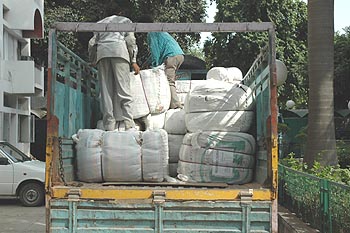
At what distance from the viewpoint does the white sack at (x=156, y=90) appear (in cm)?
700

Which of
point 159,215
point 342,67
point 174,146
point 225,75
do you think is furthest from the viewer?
point 342,67

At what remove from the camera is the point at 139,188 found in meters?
5.13

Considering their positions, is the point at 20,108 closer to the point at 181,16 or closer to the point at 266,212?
the point at 181,16

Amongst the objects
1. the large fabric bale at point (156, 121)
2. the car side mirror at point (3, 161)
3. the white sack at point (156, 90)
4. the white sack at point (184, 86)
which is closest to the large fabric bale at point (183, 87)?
the white sack at point (184, 86)

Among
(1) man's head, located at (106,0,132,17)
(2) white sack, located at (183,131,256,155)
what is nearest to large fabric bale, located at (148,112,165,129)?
(2) white sack, located at (183,131,256,155)

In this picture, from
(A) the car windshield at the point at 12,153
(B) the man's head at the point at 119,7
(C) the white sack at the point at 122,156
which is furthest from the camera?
(B) the man's head at the point at 119,7

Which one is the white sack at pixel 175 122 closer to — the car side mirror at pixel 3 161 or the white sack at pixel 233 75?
the white sack at pixel 233 75

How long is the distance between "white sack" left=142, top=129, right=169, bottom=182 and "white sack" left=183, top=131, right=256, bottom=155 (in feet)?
1.18

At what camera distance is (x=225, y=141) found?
5.74m

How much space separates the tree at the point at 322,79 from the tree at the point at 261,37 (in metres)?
17.6

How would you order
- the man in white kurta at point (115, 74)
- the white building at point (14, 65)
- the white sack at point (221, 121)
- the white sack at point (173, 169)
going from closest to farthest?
the white sack at point (221, 121) → the white sack at point (173, 169) → the man in white kurta at point (115, 74) → the white building at point (14, 65)

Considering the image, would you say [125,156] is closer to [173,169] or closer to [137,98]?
[173,169]

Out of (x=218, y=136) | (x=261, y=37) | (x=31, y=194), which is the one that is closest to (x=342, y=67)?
(x=261, y=37)

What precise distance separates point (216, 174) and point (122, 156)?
964 millimetres
